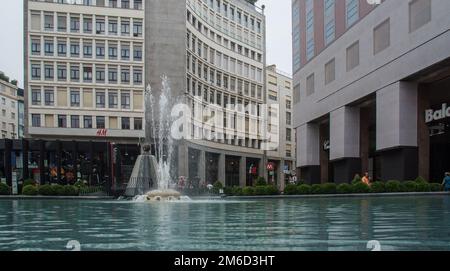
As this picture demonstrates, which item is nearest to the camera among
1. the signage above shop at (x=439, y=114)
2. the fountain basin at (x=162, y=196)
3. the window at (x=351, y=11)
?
the fountain basin at (x=162, y=196)

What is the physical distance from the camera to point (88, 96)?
63656mm

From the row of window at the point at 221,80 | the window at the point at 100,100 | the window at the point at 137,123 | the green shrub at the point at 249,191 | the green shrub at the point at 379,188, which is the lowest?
the green shrub at the point at 249,191

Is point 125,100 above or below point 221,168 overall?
above

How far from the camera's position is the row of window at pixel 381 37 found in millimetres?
32562

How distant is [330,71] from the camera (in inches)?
1907

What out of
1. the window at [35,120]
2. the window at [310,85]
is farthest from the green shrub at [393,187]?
the window at [35,120]

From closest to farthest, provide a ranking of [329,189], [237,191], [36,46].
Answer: [329,189] → [237,191] → [36,46]

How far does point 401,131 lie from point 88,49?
4278 centimetres

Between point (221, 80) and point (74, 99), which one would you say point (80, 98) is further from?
point (221, 80)

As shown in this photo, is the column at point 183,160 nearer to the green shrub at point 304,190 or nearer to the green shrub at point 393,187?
the green shrub at point 304,190

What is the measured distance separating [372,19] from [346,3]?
17.5 feet

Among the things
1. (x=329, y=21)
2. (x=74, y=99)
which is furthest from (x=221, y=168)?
(x=329, y=21)

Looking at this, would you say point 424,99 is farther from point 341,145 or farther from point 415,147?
point 341,145

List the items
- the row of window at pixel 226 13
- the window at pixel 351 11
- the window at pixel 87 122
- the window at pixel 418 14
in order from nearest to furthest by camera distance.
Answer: the window at pixel 418 14
the window at pixel 351 11
the window at pixel 87 122
the row of window at pixel 226 13
